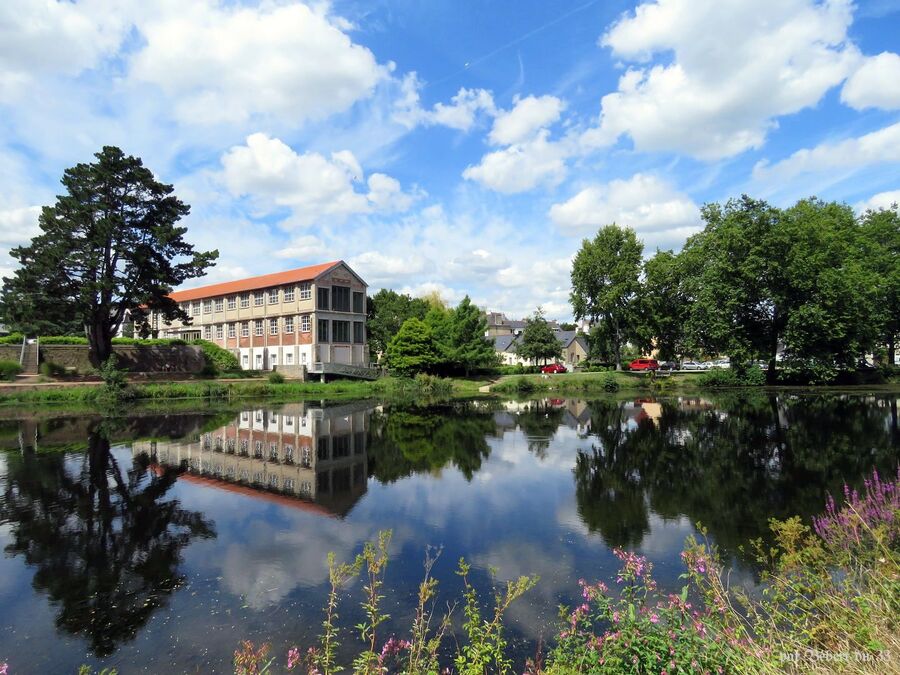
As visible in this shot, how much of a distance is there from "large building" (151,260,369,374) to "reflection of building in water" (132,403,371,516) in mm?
23040

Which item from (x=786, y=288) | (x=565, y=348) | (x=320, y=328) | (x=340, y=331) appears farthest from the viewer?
(x=565, y=348)

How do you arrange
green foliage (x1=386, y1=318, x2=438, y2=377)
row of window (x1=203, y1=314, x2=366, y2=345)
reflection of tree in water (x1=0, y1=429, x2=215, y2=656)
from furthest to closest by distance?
row of window (x1=203, y1=314, x2=366, y2=345) → green foliage (x1=386, y1=318, x2=438, y2=377) → reflection of tree in water (x1=0, y1=429, x2=215, y2=656)

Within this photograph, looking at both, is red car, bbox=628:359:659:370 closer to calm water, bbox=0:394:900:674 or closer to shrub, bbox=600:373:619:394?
shrub, bbox=600:373:619:394

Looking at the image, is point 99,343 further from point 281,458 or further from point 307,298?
point 281,458

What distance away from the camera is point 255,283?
186 feet

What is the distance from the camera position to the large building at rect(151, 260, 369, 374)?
168ft

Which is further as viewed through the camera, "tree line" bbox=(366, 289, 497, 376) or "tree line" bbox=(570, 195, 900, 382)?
"tree line" bbox=(366, 289, 497, 376)

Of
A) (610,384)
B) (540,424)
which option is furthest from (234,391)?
(610,384)

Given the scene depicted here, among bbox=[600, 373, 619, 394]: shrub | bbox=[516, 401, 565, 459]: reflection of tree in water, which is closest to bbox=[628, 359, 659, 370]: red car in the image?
bbox=[600, 373, 619, 394]: shrub

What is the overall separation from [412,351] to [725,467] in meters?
37.1

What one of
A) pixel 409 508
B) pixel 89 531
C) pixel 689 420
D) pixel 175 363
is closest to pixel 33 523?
pixel 89 531

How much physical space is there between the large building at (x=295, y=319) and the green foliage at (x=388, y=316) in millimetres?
11844

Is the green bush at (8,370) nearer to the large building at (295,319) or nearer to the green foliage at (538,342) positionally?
the large building at (295,319)

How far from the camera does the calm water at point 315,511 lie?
23.7 ft
